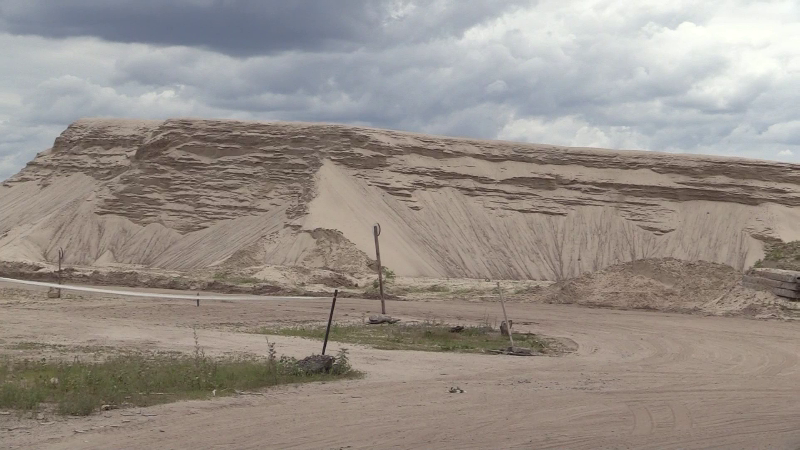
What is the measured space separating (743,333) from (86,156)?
168 ft

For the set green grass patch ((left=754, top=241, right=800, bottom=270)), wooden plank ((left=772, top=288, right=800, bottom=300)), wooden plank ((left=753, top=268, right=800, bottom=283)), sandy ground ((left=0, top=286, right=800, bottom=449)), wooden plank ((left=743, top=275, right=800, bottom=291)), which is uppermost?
green grass patch ((left=754, top=241, right=800, bottom=270))

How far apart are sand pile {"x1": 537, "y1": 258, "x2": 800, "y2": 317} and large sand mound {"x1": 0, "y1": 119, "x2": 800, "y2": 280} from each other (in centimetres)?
1637

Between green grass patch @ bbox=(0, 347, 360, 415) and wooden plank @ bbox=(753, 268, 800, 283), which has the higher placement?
wooden plank @ bbox=(753, 268, 800, 283)

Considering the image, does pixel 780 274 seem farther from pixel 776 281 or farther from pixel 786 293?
pixel 786 293

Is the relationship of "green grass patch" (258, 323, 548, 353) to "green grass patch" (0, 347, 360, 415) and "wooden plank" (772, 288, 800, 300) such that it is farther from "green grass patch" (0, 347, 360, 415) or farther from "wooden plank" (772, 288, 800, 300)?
"wooden plank" (772, 288, 800, 300)

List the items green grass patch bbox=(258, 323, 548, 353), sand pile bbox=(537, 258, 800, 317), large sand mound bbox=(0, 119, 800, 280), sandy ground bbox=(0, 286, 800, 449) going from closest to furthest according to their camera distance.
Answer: sandy ground bbox=(0, 286, 800, 449) < green grass patch bbox=(258, 323, 548, 353) < sand pile bbox=(537, 258, 800, 317) < large sand mound bbox=(0, 119, 800, 280)

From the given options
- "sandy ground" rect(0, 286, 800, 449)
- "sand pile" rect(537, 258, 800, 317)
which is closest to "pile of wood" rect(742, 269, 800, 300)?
"sand pile" rect(537, 258, 800, 317)

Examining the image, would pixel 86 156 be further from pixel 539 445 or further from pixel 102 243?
pixel 539 445

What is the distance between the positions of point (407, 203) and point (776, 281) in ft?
96.8

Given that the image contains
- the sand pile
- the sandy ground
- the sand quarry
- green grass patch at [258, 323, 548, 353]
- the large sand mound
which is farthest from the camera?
the large sand mound

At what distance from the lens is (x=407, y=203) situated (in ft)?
174

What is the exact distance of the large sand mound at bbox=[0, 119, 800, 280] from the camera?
50.1 metres

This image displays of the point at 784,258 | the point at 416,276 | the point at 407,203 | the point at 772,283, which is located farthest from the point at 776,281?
the point at 407,203

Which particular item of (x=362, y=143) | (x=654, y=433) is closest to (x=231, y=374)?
(x=654, y=433)
